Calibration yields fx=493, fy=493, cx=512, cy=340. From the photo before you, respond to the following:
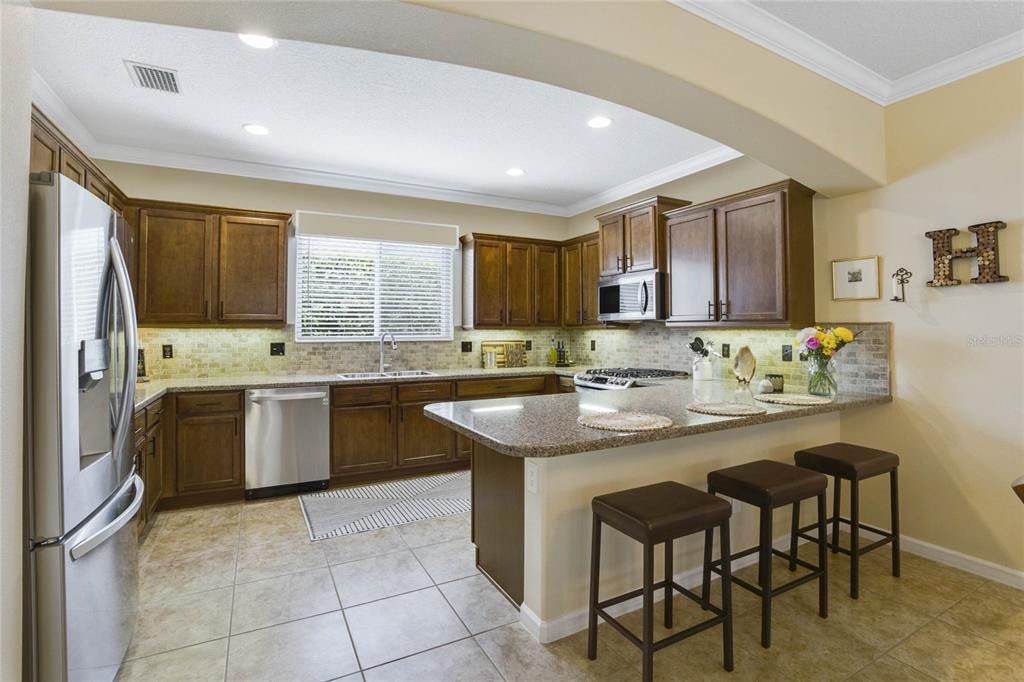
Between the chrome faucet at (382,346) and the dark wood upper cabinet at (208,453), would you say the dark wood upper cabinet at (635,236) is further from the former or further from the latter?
the dark wood upper cabinet at (208,453)

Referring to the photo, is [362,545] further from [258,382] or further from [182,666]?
[258,382]

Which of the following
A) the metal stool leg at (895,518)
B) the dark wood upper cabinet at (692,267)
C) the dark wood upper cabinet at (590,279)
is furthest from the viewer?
the dark wood upper cabinet at (590,279)

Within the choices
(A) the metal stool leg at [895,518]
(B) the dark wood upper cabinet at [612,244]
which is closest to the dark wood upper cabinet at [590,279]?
(B) the dark wood upper cabinet at [612,244]

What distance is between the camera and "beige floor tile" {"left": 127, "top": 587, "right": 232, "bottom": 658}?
2068 millimetres

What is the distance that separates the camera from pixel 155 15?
1566 mm

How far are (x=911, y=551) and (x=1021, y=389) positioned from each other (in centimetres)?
112

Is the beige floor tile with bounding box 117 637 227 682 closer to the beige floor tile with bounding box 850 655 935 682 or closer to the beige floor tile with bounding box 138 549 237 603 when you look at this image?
Result: the beige floor tile with bounding box 138 549 237 603

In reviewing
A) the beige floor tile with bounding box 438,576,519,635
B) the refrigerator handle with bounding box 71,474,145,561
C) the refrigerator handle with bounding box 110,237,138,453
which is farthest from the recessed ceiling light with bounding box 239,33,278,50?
the beige floor tile with bounding box 438,576,519,635

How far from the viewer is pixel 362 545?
3021 mm

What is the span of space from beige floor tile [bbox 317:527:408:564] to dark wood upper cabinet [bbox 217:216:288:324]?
2.07m

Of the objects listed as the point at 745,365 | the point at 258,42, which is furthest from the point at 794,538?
the point at 258,42

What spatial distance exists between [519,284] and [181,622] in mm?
3975

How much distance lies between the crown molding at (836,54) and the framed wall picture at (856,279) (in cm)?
96

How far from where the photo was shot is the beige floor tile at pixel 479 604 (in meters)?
2.21
